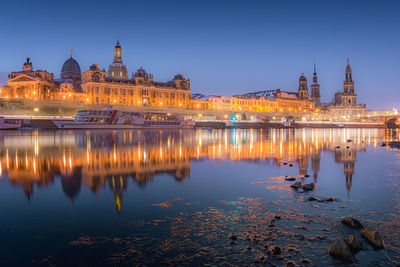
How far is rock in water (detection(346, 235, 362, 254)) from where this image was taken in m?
5.15

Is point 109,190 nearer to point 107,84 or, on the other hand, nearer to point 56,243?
point 56,243

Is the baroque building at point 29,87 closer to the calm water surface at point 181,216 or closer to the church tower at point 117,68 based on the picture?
the church tower at point 117,68

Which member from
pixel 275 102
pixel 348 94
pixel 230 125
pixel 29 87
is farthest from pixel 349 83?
pixel 29 87

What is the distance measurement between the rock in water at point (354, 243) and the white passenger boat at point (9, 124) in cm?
6433

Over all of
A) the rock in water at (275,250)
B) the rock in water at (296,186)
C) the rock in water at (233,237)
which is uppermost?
the rock in water at (296,186)

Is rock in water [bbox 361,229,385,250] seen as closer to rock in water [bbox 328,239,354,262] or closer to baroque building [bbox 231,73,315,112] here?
rock in water [bbox 328,239,354,262]

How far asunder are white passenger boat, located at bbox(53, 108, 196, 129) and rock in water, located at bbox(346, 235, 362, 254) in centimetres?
6148

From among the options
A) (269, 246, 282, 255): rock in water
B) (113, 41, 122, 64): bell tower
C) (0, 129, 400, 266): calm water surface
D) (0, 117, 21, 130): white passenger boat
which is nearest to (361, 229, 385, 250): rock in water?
(0, 129, 400, 266): calm water surface

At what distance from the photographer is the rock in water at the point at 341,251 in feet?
16.0

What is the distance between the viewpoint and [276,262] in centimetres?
472

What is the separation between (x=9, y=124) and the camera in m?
57.0

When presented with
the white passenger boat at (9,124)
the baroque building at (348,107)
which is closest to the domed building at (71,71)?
the white passenger boat at (9,124)

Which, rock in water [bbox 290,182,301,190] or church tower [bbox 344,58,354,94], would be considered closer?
rock in water [bbox 290,182,301,190]

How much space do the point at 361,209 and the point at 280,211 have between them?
2.07 meters
